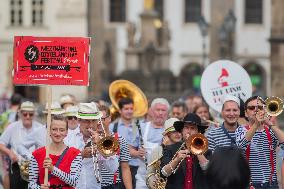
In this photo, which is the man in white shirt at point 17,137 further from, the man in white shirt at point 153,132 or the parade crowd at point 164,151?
the parade crowd at point 164,151

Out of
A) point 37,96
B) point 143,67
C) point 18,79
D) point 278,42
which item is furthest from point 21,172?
point 37,96

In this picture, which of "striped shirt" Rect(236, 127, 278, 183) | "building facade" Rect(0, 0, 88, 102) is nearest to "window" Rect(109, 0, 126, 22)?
"building facade" Rect(0, 0, 88, 102)

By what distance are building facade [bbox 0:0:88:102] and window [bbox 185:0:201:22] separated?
554 centimetres

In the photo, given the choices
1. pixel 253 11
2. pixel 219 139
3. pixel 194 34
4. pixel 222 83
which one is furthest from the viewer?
pixel 253 11

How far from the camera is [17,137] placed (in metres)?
14.3

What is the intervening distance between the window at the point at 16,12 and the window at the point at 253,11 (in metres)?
12.0

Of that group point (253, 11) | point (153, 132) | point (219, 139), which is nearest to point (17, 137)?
point (153, 132)

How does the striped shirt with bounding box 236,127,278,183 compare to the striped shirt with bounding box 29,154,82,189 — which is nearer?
the striped shirt with bounding box 29,154,82,189

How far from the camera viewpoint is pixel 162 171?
10.5m

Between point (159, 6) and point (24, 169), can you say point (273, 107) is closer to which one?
point (24, 169)

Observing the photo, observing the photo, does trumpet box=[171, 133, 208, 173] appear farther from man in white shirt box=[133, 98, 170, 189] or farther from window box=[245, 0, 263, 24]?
window box=[245, 0, 263, 24]

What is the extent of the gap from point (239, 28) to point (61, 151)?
5187 cm

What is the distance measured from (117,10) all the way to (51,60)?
5152cm

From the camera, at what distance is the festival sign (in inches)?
575
